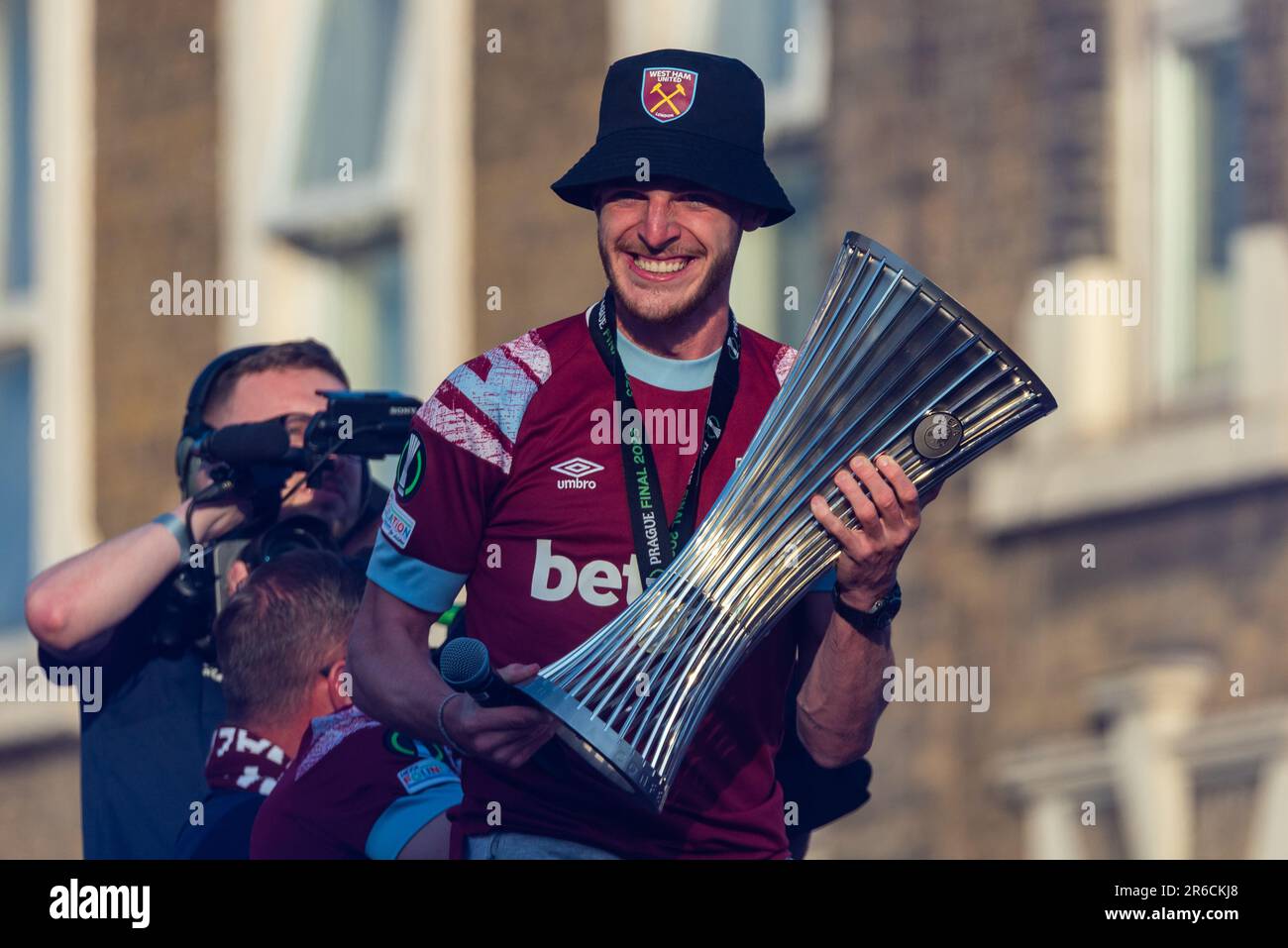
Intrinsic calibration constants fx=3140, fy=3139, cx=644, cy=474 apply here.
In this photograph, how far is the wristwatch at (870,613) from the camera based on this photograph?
17.4 ft

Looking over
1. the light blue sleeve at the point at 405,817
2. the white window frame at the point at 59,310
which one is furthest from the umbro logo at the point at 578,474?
the white window frame at the point at 59,310

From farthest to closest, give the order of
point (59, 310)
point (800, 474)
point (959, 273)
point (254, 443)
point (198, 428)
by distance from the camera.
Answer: point (59, 310), point (959, 273), point (198, 428), point (254, 443), point (800, 474)

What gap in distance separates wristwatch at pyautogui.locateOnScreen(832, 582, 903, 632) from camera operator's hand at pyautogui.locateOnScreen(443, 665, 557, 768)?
1.76 ft

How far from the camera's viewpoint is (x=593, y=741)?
16.7 ft

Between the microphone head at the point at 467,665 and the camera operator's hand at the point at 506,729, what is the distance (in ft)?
0.20

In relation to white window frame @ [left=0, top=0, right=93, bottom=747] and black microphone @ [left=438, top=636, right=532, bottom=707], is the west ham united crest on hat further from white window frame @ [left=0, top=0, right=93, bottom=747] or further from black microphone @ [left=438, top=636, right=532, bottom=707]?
white window frame @ [left=0, top=0, right=93, bottom=747]

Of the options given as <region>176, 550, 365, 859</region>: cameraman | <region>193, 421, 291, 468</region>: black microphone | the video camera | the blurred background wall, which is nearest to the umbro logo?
<region>176, 550, 365, 859</region>: cameraman

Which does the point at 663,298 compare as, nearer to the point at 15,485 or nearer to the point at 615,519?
the point at 615,519

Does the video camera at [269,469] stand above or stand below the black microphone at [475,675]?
above

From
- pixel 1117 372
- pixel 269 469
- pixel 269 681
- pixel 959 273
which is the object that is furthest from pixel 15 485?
pixel 269 681

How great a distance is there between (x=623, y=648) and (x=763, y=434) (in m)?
0.44

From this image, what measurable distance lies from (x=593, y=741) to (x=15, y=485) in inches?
365

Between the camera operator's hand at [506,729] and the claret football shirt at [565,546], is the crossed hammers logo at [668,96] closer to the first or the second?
the claret football shirt at [565,546]

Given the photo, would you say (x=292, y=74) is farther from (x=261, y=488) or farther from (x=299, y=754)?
(x=299, y=754)
